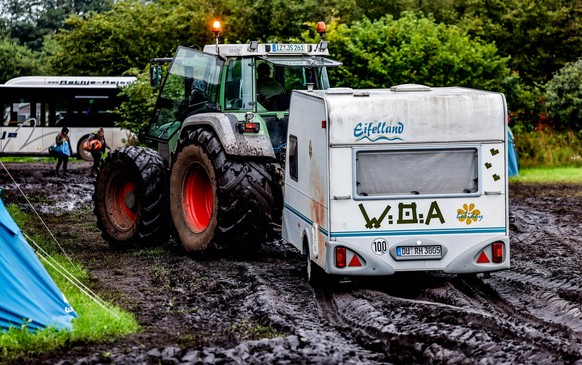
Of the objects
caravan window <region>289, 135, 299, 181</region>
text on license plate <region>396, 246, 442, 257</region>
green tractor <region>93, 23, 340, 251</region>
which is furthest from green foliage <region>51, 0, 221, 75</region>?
text on license plate <region>396, 246, 442, 257</region>

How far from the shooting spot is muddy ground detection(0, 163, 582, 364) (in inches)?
398

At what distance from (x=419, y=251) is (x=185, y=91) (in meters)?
5.78

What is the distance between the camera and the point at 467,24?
148ft

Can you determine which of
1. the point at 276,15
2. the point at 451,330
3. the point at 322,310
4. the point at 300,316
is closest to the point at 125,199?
the point at 322,310

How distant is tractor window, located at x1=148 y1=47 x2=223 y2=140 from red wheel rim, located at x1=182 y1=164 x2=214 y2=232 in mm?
994

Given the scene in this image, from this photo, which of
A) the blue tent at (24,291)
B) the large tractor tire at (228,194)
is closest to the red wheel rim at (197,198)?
the large tractor tire at (228,194)

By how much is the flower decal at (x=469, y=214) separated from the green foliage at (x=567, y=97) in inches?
992

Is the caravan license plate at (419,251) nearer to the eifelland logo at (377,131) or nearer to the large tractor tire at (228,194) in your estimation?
the eifelland logo at (377,131)

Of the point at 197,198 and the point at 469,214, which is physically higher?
the point at 469,214

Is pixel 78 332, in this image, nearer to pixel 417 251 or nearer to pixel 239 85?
pixel 417 251

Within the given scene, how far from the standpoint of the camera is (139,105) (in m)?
33.1

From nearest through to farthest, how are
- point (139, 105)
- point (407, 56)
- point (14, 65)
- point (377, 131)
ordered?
point (377, 131), point (407, 56), point (139, 105), point (14, 65)

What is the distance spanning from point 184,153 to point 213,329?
19.1ft

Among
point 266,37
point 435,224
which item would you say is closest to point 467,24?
point 266,37
